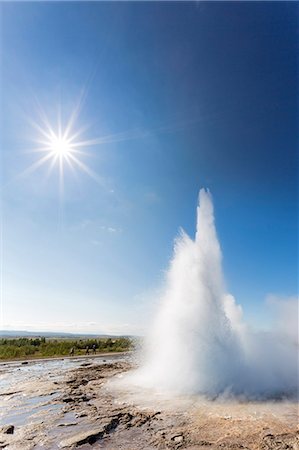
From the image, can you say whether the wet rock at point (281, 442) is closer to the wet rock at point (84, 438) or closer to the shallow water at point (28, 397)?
the wet rock at point (84, 438)

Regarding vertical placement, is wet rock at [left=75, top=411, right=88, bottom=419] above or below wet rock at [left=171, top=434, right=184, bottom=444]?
below

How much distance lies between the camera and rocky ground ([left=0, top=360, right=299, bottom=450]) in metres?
8.45

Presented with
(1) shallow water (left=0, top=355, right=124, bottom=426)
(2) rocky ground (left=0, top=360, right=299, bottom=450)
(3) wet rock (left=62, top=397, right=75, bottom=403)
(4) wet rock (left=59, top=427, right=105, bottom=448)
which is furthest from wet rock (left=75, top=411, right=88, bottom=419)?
(3) wet rock (left=62, top=397, right=75, bottom=403)

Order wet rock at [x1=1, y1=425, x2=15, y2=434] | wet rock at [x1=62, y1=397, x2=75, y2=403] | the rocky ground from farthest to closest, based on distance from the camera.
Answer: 1. wet rock at [x1=62, y1=397, x2=75, y2=403]
2. wet rock at [x1=1, y1=425, x2=15, y2=434]
3. the rocky ground

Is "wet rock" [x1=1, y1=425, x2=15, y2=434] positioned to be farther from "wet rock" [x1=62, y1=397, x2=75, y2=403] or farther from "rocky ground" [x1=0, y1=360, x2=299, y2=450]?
"wet rock" [x1=62, y1=397, x2=75, y2=403]

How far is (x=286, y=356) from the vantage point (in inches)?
807

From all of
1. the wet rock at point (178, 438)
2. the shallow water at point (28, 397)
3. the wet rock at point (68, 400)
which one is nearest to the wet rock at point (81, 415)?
the shallow water at point (28, 397)

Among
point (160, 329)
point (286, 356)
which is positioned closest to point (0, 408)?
point (160, 329)

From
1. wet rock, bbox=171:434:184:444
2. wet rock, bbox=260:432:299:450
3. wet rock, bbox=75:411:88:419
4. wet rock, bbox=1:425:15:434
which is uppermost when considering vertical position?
wet rock, bbox=260:432:299:450

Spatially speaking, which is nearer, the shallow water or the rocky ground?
the rocky ground

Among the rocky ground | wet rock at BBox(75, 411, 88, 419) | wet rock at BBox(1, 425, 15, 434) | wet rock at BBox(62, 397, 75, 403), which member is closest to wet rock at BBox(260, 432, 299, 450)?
the rocky ground

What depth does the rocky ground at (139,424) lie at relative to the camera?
8.45 meters

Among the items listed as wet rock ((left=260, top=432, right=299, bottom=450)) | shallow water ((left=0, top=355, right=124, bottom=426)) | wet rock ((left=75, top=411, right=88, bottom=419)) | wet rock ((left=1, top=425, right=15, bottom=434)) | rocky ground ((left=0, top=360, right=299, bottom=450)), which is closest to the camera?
wet rock ((left=260, top=432, right=299, bottom=450))

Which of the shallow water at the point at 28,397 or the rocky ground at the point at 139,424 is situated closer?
the rocky ground at the point at 139,424
